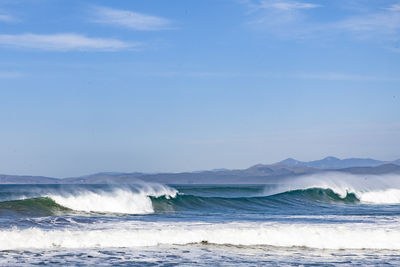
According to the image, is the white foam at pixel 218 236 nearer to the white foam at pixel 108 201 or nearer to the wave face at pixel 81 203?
the wave face at pixel 81 203

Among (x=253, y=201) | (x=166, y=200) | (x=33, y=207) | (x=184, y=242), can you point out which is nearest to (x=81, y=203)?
(x=33, y=207)

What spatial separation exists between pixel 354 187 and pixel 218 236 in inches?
1312

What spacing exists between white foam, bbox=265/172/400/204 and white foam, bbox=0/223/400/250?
1049 inches

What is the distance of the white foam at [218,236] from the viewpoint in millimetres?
16969

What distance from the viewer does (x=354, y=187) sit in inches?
1953

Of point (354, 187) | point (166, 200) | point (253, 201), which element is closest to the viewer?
point (166, 200)

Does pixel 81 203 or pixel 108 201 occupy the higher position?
pixel 108 201

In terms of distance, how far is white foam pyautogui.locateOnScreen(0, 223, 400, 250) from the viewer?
16969 mm

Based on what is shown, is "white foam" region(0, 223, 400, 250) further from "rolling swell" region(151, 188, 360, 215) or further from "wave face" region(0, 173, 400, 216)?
"rolling swell" region(151, 188, 360, 215)

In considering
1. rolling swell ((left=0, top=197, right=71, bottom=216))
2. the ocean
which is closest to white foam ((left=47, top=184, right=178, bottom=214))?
rolling swell ((left=0, top=197, right=71, bottom=216))

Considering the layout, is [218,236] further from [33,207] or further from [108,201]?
[108,201]

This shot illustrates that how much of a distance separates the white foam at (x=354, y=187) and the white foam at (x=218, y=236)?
26641mm

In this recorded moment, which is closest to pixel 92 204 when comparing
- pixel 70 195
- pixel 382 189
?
pixel 70 195

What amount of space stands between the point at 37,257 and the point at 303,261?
252 inches
